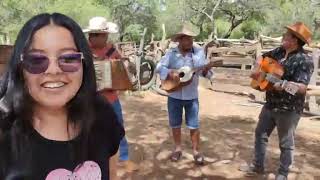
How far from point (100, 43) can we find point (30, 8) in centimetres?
3024

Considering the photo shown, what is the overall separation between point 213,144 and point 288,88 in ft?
7.64

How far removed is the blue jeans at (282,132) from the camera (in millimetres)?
4434

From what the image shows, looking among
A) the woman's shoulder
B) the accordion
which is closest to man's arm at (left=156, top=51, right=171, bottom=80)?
the accordion

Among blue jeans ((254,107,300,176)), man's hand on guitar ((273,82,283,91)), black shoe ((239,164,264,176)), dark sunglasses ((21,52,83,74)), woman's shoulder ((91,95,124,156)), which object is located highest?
dark sunglasses ((21,52,83,74))

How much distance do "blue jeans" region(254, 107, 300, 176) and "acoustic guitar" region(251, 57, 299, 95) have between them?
0.87 feet

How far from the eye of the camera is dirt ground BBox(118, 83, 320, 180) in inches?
201

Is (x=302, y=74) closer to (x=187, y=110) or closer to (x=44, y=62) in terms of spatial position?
(x=187, y=110)

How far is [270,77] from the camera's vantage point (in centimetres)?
445

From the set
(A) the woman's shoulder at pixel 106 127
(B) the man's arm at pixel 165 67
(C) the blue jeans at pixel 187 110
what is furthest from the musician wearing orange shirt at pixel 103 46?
(A) the woman's shoulder at pixel 106 127

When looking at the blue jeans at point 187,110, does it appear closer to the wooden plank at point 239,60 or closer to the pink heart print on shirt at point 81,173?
the pink heart print on shirt at point 81,173

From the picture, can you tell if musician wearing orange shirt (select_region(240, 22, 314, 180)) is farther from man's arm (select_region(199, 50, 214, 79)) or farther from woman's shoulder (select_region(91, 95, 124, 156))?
woman's shoulder (select_region(91, 95, 124, 156))

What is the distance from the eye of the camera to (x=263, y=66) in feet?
15.1

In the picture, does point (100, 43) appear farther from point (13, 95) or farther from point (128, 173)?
point (13, 95)

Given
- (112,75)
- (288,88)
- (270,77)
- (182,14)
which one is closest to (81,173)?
(112,75)
